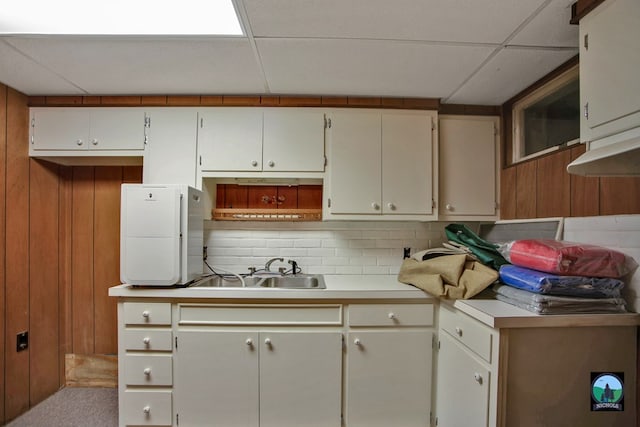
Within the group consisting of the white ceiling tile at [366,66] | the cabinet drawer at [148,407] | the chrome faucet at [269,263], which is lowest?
the cabinet drawer at [148,407]

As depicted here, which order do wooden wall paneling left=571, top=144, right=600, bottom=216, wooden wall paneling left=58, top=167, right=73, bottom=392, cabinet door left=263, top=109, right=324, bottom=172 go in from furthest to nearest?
1. wooden wall paneling left=58, top=167, right=73, bottom=392
2. cabinet door left=263, top=109, right=324, bottom=172
3. wooden wall paneling left=571, top=144, right=600, bottom=216

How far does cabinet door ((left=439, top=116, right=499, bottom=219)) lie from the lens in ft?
7.23

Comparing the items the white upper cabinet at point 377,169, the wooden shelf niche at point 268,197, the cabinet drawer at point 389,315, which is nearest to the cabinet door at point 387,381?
the cabinet drawer at point 389,315

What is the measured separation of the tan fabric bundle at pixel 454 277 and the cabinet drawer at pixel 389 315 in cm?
17

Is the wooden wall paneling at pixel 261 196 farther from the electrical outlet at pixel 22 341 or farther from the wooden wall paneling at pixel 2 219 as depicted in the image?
the electrical outlet at pixel 22 341

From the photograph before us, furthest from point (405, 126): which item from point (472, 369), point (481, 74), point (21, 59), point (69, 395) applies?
point (69, 395)

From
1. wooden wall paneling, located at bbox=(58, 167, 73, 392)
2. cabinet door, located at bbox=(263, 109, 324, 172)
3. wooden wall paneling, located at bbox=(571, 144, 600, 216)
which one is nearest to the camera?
wooden wall paneling, located at bbox=(571, 144, 600, 216)

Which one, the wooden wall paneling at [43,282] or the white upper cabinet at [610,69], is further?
the wooden wall paneling at [43,282]

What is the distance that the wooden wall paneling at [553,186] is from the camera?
1.67 metres

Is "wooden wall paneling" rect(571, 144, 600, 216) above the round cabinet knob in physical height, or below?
above

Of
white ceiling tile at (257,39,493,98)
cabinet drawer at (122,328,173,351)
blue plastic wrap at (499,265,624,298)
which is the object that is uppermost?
white ceiling tile at (257,39,493,98)

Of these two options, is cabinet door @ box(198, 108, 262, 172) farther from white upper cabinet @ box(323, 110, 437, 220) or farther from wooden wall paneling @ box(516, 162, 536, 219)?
wooden wall paneling @ box(516, 162, 536, 219)

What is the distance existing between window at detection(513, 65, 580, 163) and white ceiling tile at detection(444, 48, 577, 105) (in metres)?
0.09

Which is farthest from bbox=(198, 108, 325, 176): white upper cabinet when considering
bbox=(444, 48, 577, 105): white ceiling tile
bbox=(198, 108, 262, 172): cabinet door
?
bbox=(444, 48, 577, 105): white ceiling tile
